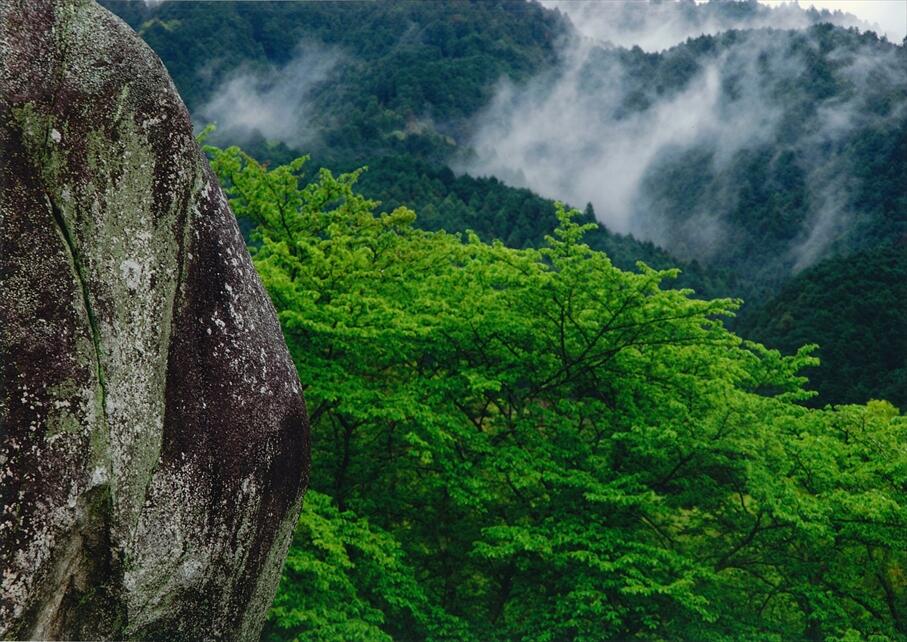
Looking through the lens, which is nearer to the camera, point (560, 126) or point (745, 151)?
point (745, 151)

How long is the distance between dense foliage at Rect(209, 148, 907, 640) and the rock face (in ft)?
19.9

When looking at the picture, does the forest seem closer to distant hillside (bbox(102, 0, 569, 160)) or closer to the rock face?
the rock face

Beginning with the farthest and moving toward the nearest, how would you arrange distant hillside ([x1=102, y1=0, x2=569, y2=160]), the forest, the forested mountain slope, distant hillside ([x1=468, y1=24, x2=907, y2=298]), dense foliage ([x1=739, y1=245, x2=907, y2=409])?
1. distant hillside ([x1=102, y1=0, x2=569, y2=160])
2. distant hillside ([x1=468, y1=24, x2=907, y2=298])
3. the forested mountain slope
4. dense foliage ([x1=739, y1=245, x2=907, y2=409])
5. the forest

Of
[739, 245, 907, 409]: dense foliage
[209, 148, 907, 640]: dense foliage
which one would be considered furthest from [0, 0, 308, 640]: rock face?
[739, 245, 907, 409]: dense foliage

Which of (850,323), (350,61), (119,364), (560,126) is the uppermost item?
(560,126)

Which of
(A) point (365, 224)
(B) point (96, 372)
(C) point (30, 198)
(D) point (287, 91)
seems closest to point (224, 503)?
(B) point (96, 372)

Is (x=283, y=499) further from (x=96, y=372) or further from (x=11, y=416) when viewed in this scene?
(x=11, y=416)

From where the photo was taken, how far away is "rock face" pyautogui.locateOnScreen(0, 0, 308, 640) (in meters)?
3.69

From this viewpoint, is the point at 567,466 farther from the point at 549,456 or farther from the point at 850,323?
the point at 850,323

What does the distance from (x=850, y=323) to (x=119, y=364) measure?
41.1 m

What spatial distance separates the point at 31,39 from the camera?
4.00m

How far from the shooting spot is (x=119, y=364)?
406cm

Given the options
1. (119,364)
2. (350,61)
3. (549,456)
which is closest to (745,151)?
(350,61)

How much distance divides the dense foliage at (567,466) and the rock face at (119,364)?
19.9ft
